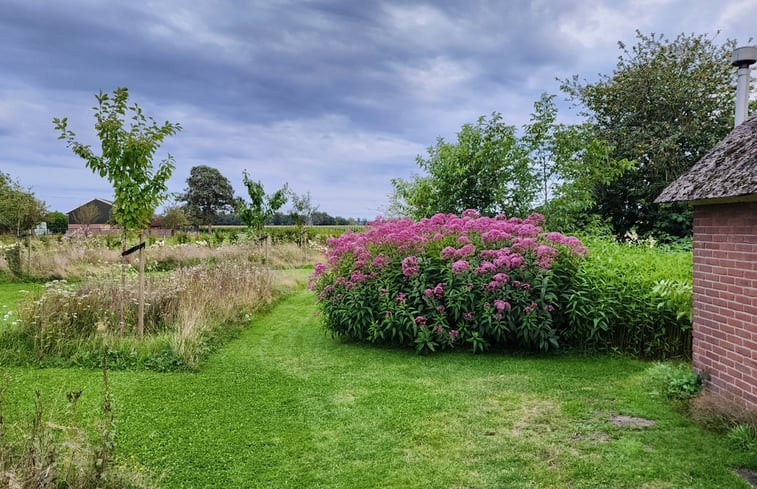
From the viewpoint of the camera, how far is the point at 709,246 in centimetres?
405

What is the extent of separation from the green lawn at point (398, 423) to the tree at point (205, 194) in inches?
2042

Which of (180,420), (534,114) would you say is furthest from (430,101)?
(180,420)

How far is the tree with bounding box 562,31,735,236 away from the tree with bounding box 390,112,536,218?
15.7 ft

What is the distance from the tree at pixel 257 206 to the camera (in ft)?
44.8

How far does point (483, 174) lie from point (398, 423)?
753 centimetres

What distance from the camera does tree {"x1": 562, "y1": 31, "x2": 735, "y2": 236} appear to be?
1305 centimetres

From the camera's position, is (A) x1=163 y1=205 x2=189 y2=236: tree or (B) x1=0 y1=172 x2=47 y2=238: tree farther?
(A) x1=163 y1=205 x2=189 y2=236: tree

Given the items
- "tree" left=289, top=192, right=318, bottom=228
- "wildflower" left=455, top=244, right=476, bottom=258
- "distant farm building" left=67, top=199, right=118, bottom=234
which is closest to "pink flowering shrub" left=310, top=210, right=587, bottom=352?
"wildflower" left=455, top=244, right=476, bottom=258

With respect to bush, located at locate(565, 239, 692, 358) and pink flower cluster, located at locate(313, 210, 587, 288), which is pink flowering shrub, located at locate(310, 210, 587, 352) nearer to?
pink flower cluster, located at locate(313, 210, 587, 288)

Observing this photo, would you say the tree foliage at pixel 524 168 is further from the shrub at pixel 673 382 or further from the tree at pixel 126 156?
the tree at pixel 126 156

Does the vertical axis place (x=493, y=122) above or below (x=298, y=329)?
above

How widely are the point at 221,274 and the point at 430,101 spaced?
240 inches

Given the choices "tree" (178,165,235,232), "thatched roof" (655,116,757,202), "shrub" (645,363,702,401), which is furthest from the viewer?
"tree" (178,165,235,232)

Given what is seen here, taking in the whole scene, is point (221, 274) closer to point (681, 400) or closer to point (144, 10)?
point (144, 10)
